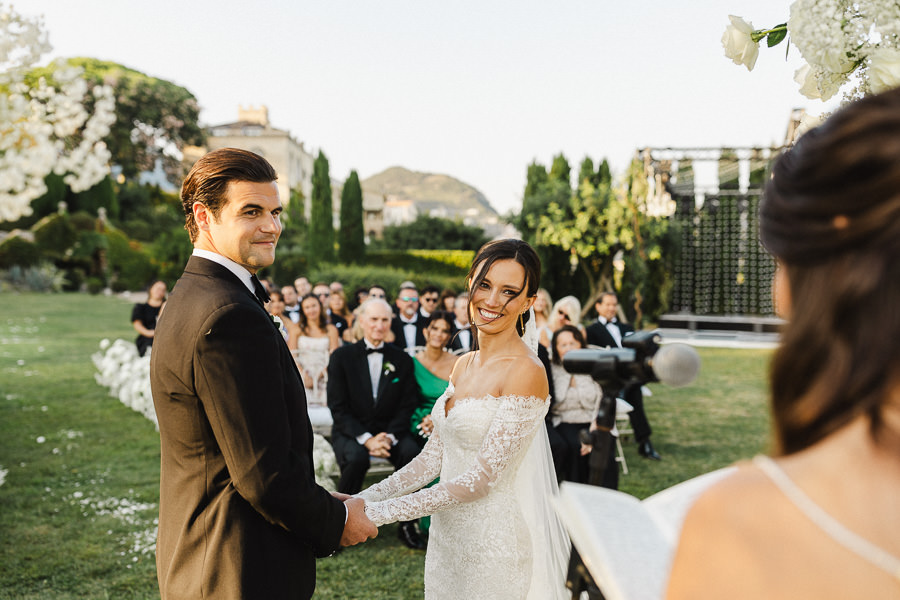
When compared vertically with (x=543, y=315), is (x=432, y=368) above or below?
below

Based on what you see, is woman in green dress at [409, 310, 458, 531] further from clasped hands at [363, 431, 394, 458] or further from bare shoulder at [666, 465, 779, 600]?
bare shoulder at [666, 465, 779, 600]

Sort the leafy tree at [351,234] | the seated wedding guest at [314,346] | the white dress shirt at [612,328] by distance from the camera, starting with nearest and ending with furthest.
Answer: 1. the seated wedding guest at [314,346]
2. the white dress shirt at [612,328]
3. the leafy tree at [351,234]

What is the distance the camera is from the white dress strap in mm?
Result: 717

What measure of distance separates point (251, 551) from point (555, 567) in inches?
56.9

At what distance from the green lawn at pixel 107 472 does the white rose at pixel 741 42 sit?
3.82 feet

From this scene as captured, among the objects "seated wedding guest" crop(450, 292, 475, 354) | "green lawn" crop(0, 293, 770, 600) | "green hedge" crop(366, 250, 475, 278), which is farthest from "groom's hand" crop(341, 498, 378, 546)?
"green hedge" crop(366, 250, 475, 278)

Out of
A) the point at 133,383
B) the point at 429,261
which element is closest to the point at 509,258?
the point at 133,383

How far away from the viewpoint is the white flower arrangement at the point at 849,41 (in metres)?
1.47

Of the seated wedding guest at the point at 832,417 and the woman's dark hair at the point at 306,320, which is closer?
the seated wedding guest at the point at 832,417

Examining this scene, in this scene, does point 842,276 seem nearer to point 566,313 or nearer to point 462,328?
point 566,313

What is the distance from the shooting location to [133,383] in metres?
10.4

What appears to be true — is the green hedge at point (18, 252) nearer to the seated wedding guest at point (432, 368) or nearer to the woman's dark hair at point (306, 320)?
the woman's dark hair at point (306, 320)

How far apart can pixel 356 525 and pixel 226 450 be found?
2.03 ft

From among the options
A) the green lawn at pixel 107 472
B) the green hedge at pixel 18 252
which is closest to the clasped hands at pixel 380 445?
the green lawn at pixel 107 472
